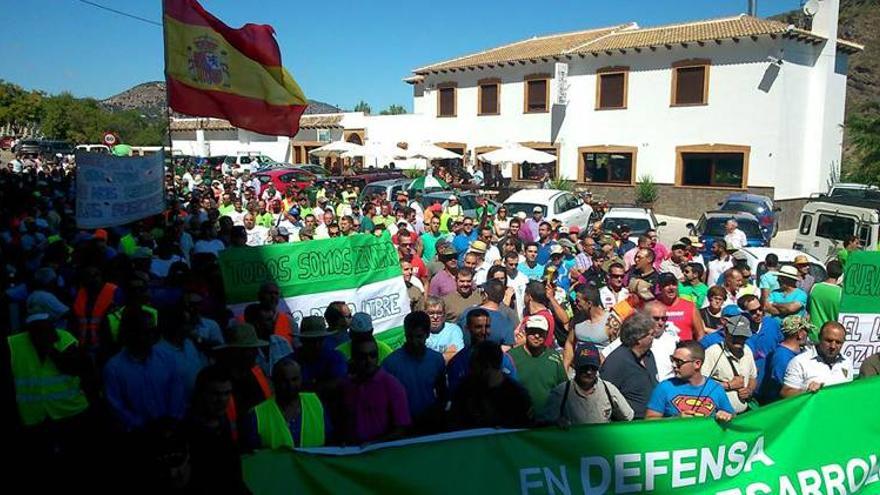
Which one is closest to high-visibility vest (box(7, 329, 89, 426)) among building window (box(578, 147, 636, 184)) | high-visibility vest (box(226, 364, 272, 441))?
high-visibility vest (box(226, 364, 272, 441))

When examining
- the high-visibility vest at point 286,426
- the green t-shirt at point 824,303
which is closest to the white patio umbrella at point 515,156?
the green t-shirt at point 824,303

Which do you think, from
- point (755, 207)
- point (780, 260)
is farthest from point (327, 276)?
point (755, 207)

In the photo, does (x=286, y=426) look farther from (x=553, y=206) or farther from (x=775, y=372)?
(x=553, y=206)

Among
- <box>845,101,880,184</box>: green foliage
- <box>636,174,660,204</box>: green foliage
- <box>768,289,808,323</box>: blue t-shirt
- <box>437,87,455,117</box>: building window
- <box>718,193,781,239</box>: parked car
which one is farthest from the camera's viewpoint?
<box>437,87,455,117</box>: building window

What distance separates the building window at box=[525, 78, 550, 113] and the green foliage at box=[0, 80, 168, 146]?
162ft

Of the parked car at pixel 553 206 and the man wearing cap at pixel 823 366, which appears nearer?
the man wearing cap at pixel 823 366

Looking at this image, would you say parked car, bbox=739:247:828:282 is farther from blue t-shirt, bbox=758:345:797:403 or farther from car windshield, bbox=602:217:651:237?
blue t-shirt, bbox=758:345:797:403

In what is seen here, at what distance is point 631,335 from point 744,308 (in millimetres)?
2268

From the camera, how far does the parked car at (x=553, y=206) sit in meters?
17.3

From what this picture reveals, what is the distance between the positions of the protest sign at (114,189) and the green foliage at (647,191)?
2387cm

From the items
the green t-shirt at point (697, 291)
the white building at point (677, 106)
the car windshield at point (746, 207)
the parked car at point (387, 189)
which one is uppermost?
the white building at point (677, 106)

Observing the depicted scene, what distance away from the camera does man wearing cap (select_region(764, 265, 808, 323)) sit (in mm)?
7262

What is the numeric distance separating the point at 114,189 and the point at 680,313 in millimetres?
5787

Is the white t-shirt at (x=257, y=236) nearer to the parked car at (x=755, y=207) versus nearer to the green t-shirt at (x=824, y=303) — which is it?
the green t-shirt at (x=824, y=303)
